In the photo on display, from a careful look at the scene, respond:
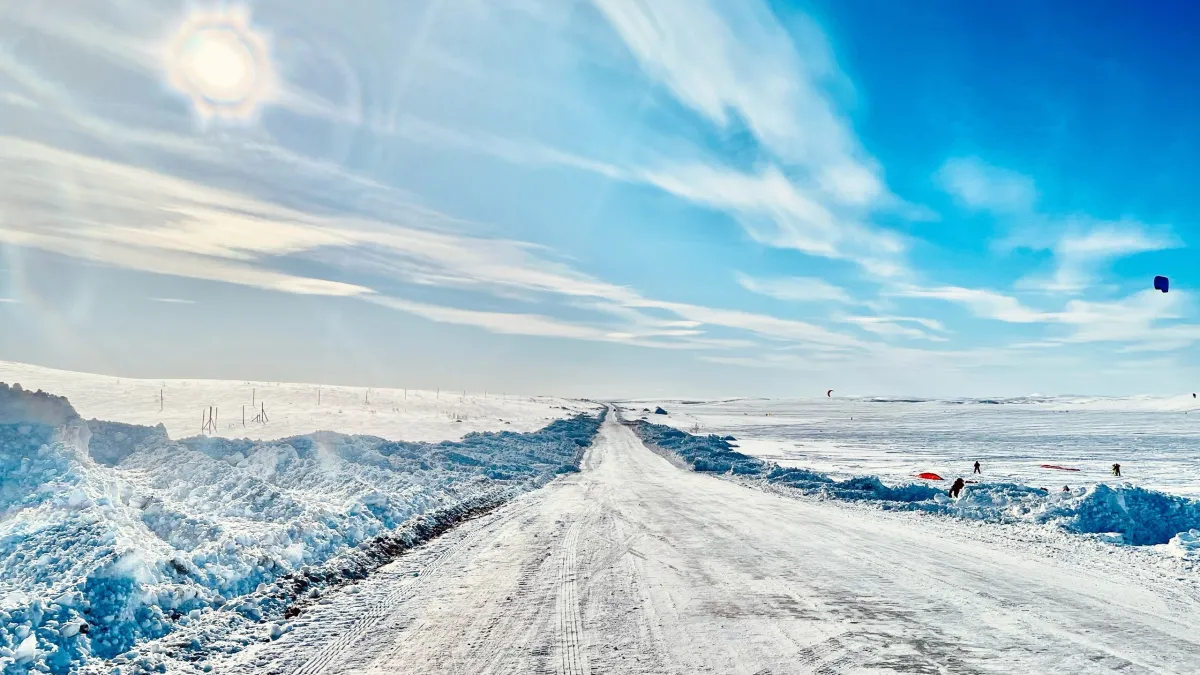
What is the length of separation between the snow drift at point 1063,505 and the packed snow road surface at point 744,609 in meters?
1.84

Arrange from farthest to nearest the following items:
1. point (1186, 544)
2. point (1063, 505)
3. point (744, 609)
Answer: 1. point (1063, 505)
2. point (1186, 544)
3. point (744, 609)

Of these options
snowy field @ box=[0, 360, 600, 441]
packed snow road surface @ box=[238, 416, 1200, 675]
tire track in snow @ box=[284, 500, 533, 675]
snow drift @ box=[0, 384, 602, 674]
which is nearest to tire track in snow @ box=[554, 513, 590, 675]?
packed snow road surface @ box=[238, 416, 1200, 675]

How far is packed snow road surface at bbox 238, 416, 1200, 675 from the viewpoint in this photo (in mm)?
6211

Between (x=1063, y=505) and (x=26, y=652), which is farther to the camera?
(x=1063, y=505)

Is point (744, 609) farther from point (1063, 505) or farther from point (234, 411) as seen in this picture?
point (234, 411)

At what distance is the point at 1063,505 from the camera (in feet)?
47.4

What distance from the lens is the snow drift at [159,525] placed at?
6723 mm

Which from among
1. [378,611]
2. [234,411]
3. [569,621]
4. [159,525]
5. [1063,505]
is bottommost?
[378,611]

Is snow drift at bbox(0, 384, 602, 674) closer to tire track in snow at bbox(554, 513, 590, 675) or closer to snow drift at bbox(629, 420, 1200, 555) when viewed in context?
tire track in snow at bbox(554, 513, 590, 675)

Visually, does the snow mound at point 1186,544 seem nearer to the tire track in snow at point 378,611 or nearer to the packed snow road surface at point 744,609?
the packed snow road surface at point 744,609

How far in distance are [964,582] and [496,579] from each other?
255 inches

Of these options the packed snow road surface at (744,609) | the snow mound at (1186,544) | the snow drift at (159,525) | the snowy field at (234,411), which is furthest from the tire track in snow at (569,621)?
the snowy field at (234,411)

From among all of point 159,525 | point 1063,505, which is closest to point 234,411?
point 159,525

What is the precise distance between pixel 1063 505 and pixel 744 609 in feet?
35.6
